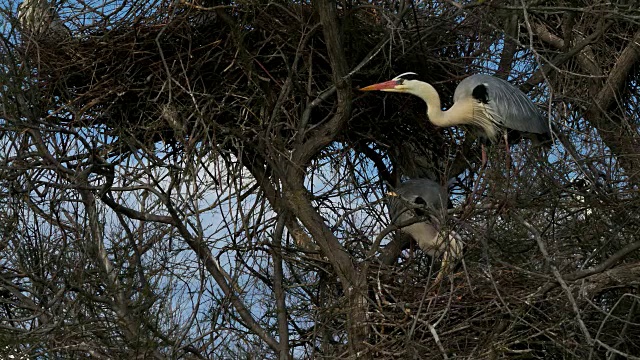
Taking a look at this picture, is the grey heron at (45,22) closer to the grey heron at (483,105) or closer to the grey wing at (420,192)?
the grey heron at (483,105)

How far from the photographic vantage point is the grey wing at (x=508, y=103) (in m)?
5.56

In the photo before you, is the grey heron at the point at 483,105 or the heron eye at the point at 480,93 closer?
the grey heron at the point at 483,105

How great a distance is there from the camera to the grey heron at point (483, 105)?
5375 millimetres

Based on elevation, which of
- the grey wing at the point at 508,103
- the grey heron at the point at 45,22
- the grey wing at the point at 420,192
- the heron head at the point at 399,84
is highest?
the grey heron at the point at 45,22

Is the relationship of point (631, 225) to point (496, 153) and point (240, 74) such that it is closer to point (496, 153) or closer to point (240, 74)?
point (496, 153)

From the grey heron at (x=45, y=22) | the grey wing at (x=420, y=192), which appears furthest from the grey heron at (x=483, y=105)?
the grey heron at (x=45, y=22)

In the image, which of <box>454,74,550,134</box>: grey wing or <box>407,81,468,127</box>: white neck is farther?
<box>454,74,550,134</box>: grey wing

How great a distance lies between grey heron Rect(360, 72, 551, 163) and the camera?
17.6ft

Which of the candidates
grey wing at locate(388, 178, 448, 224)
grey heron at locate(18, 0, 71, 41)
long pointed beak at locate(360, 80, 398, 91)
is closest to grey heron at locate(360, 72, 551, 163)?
long pointed beak at locate(360, 80, 398, 91)

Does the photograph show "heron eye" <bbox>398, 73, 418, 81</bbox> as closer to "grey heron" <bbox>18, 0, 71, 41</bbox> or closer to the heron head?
the heron head

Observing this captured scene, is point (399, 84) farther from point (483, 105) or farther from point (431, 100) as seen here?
point (483, 105)

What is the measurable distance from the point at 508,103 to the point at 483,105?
154 mm

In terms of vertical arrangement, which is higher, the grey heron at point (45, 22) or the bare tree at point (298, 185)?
the grey heron at point (45, 22)

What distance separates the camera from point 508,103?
575cm
